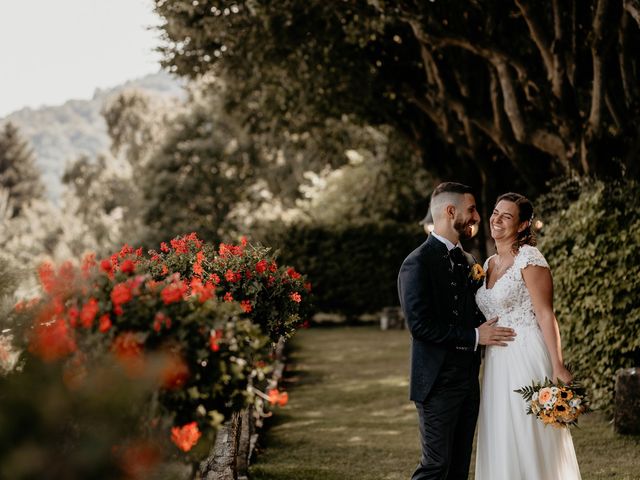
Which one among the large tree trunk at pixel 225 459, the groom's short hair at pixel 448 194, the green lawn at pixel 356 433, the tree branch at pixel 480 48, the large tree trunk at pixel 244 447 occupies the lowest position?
the green lawn at pixel 356 433

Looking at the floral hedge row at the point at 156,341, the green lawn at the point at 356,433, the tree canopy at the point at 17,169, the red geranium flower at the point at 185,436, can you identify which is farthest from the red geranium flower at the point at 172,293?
the tree canopy at the point at 17,169

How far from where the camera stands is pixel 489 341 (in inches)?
196

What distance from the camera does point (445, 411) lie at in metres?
4.82

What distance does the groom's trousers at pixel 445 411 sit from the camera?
A: 4820mm

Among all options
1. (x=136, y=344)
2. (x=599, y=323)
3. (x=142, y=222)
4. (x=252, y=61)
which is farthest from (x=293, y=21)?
(x=142, y=222)

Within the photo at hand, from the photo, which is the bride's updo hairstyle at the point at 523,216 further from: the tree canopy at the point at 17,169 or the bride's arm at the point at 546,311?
the tree canopy at the point at 17,169

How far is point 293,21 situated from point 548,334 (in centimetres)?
1163

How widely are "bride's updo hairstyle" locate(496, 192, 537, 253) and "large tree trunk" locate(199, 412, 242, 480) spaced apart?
8.16ft

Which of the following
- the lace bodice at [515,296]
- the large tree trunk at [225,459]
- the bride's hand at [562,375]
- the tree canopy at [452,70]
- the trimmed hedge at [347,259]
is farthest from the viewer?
the trimmed hedge at [347,259]

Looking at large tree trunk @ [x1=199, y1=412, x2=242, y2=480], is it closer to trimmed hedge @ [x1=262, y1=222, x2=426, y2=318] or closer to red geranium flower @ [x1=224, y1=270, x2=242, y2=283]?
red geranium flower @ [x1=224, y1=270, x2=242, y2=283]

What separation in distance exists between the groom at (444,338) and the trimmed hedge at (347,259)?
1971 cm

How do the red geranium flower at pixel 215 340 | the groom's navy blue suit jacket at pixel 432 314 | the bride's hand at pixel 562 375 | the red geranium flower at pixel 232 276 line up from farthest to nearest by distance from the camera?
the red geranium flower at pixel 232 276 < the bride's hand at pixel 562 375 < the groom's navy blue suit jacket at pixel 432 314 < the red geranium flower at pixel 215 340

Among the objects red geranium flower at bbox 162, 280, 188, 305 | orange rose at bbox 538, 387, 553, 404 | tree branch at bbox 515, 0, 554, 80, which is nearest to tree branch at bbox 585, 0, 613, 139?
tree branch at bbox 515, 0, 554, 80

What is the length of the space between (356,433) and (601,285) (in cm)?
330
